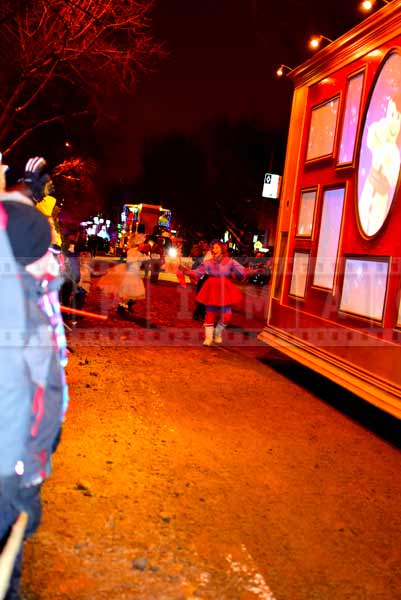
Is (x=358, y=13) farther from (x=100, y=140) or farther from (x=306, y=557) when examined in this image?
(x=100, y=140)

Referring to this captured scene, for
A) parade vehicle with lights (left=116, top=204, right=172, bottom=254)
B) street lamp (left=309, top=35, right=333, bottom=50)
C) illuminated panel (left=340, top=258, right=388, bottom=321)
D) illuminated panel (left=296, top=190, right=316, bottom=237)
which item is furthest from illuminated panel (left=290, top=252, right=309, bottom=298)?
parade vehicle with lights (left=116, top=204, right=172, bottom=254)

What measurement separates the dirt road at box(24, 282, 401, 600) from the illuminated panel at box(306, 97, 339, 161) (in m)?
3.23

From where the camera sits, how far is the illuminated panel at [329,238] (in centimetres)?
738

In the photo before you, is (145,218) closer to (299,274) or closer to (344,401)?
(299,274)

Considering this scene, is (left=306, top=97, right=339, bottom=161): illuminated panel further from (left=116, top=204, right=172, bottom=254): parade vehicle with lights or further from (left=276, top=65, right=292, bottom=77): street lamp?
(left=116, top=204, right=172, bottom=254): parade vehicle with lights

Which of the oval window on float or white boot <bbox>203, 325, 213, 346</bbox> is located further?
white boot <bbox>203, 325, 213, 346</bbox>

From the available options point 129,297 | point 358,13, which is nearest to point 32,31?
Result: point 129,297

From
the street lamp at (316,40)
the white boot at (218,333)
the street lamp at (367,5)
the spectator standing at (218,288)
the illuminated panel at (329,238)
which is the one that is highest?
the street lamp at (316,40)

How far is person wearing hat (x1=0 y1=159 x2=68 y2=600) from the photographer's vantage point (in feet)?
7.44

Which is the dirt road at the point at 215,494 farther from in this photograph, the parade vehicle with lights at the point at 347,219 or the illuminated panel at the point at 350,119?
the illuminated panel at the point at 350,119

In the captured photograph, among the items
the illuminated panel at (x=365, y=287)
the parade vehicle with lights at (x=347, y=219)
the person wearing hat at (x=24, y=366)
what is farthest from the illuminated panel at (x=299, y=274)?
the person wearing hat at (x=24, y=366)

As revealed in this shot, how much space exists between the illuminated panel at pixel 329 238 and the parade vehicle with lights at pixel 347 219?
1cm

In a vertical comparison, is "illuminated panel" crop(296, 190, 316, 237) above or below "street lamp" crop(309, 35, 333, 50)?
below

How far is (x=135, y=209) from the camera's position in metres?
42.0
